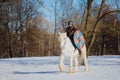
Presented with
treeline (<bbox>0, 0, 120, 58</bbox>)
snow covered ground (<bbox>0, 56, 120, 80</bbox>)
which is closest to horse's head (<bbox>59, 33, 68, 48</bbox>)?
snow covered ground (<bbox>0, 56, 120, 80</bbox>)

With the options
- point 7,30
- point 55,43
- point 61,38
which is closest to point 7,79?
point 61,38

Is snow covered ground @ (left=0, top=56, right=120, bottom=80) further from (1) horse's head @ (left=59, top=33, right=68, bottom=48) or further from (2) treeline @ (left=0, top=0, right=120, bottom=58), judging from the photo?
(2) treeline @ (left=0, top=0, right=120, bottom=58)

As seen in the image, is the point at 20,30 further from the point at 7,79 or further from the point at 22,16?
the point at 7,79

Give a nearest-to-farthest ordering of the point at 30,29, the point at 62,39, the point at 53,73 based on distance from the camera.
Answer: the point at 62,39
the point at 53,73
the point at 30,29

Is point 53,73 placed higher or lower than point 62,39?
lower

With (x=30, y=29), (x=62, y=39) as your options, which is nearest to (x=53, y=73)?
(x=62, y=39)

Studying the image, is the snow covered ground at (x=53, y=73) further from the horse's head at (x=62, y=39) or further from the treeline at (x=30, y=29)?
the treeline at (x=30, y=29)

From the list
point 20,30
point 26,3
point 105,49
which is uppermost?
point 26,3

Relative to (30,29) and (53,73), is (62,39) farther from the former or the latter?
(30,29)

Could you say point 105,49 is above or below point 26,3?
below

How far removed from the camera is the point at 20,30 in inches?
1935

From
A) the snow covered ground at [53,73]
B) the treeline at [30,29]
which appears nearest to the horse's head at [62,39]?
the snow covered ground at [53,73]

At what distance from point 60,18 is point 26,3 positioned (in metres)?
6.39

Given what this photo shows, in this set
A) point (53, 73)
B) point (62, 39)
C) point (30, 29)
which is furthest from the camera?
point (30, 29)
